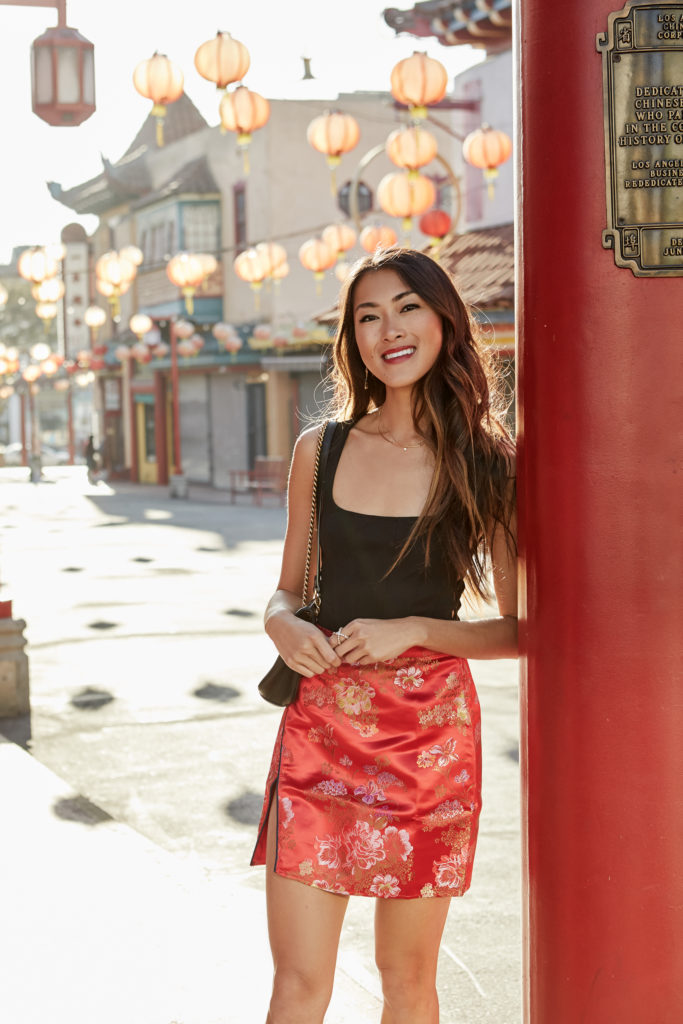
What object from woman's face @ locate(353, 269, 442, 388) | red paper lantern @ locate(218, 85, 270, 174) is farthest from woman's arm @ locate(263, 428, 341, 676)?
red paper lantern @ locate(218, 85, 270, 174)

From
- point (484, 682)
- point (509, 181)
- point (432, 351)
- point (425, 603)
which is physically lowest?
point (484, 682)

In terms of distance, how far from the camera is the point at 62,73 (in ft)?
29.7

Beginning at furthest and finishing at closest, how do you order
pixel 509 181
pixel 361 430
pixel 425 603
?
pixel 509 181 < pixel 361 430 < pixel 425 603

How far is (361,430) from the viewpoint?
260 cm

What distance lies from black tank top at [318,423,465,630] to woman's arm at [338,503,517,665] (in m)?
0.05

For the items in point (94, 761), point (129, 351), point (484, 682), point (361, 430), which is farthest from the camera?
point (129, 351)

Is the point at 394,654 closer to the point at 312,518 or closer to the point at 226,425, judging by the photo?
the point at 312,518

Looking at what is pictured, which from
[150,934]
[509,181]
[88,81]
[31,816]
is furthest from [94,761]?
[509,181]

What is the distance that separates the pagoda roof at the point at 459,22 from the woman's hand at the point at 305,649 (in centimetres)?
1805

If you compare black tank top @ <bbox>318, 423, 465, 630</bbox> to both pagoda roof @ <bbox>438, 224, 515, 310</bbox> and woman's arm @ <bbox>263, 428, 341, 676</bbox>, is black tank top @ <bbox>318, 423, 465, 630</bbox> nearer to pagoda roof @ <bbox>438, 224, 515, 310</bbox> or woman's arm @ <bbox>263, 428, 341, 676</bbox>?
woman's arm @ <bbox>263, 428, 341, 676</bbox>

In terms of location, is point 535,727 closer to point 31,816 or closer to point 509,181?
point 31,816

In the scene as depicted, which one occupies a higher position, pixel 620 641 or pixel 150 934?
pixel 620 641

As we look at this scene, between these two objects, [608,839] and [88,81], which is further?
[88,81]

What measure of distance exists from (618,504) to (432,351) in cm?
66
